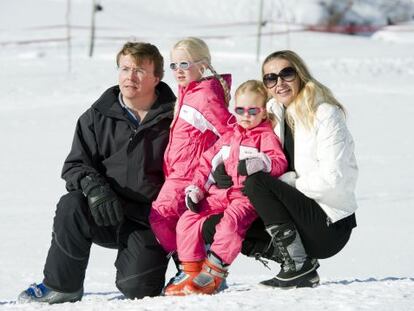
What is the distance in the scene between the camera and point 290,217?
3619mm

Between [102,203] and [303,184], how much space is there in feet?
2.91

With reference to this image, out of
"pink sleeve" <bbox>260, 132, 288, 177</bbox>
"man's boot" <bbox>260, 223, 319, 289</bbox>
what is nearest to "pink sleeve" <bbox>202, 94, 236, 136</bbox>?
"pink sleeve" <bbox>260, 132, 288, 177</bbox>

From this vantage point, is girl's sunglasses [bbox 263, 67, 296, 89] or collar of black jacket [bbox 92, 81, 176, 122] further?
collar of black jacket [bbox 92, 81, 176, 122]

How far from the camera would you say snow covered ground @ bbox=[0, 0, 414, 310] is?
354cm

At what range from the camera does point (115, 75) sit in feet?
Result: 46.8

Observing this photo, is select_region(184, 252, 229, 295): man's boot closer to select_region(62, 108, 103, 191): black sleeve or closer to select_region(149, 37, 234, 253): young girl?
select_region(149, 37, 234, 253): young girl

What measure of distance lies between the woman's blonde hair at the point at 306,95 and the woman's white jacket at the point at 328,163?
1.1 inches

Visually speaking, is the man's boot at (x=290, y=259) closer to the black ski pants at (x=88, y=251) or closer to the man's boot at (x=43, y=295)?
the black ski pants at (x=88, y=251)

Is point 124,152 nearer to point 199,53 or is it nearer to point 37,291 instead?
point 199,53

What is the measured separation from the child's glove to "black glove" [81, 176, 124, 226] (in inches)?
12.9

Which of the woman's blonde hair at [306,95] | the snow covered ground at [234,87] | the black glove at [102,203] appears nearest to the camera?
the snow covered ground at [234,87]

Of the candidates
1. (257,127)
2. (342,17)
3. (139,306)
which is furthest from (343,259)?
(342,17)

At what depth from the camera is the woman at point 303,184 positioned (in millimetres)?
3570

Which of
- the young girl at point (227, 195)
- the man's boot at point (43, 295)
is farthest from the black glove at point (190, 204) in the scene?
the man's boot at point (43, 295)
